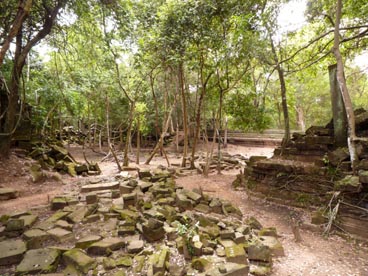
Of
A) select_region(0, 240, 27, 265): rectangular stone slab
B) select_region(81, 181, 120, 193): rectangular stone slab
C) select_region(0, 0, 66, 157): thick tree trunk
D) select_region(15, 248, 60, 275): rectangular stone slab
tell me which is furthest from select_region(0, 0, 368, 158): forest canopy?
select_region(15, 248, 60, 275): rectangular stone slab

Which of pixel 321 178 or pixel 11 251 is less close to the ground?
pixel 321 178

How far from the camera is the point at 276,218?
5129 millimetres

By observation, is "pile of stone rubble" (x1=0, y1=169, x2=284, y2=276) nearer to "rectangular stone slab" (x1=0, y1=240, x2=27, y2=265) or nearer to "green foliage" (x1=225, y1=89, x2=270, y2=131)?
"rectangular stone slab" (x1=0, y1=240, x2=27, y2=265)

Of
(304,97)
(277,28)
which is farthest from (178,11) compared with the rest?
(304,97)

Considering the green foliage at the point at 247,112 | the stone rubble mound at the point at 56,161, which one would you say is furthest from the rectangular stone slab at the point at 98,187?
the green foliage at the point at 247,112

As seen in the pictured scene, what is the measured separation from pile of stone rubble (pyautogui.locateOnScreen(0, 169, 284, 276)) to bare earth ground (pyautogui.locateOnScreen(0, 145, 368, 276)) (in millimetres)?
406

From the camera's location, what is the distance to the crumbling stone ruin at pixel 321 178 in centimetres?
430

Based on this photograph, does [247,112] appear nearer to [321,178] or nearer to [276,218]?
[321,178]

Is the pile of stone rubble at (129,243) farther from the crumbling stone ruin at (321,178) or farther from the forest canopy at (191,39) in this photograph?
the forest canopy at (191,39)

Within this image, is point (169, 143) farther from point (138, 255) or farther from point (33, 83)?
point (138, 255)

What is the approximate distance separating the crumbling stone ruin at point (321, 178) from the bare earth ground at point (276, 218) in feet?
1.21

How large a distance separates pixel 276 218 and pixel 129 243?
11.8 ft

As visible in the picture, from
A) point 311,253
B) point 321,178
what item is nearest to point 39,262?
point 311,253

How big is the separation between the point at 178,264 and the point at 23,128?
29.4 feet
